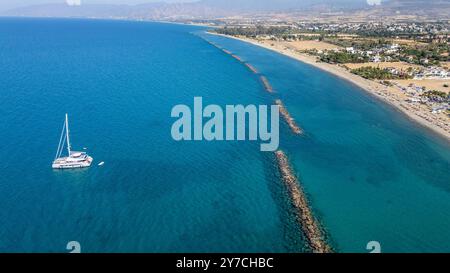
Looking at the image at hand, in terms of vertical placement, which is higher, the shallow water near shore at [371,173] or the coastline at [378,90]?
the coastline at [378,90]

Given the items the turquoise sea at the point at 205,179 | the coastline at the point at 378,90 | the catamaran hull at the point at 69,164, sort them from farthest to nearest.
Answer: the coastline at the point at 378,90 < the catamaran hull at the point at 69,164 < the turquoise sea at the point at 205,179

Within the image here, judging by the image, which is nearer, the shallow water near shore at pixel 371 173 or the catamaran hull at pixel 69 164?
the shallow water near shore at pixel 371 173

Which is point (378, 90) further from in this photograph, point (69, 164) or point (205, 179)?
point (69, 164)

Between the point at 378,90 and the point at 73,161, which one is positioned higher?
the point at 73,161

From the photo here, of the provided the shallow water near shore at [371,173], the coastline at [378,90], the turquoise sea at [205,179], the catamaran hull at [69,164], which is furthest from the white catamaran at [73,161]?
the coastline at [378,90]

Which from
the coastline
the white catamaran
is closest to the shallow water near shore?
the coastline

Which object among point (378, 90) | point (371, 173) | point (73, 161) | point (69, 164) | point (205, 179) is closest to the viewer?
point (205, 179)

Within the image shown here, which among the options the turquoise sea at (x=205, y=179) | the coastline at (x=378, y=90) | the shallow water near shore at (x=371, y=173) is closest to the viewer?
the turquoise sea at (x=205, y=179)

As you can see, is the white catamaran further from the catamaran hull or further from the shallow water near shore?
the shallow water near shore

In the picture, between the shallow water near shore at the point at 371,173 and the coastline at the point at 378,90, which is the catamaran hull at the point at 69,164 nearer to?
the shallow water near shore at the point at 371,173

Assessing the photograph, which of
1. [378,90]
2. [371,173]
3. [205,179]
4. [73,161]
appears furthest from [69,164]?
[378,90]
